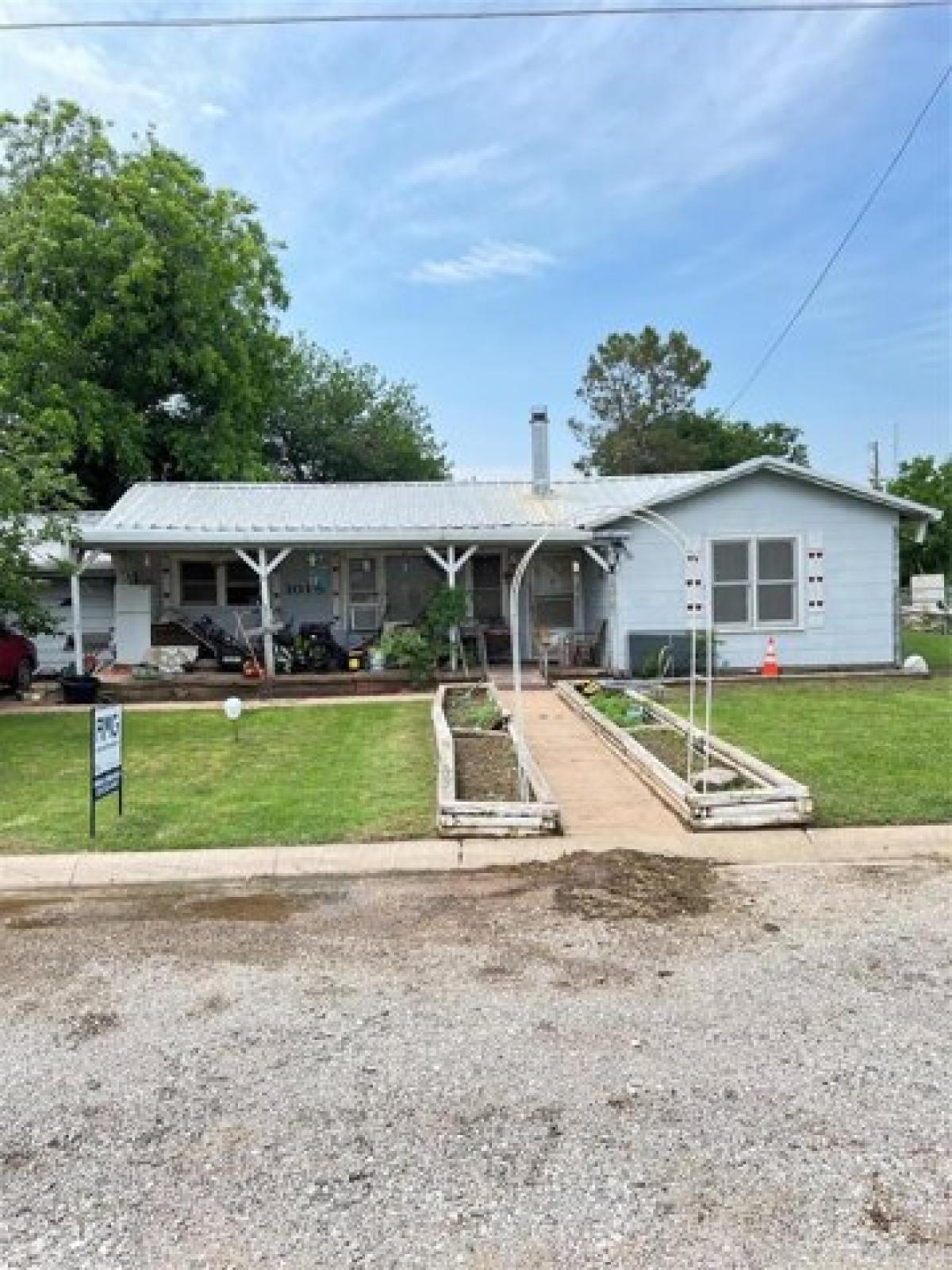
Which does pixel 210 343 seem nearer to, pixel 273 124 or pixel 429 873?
pixel 273 124

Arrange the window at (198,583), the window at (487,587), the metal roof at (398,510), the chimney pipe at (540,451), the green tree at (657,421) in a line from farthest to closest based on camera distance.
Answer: the green tree at (657,421) → the chimney pipe at (540,451) → the window at (487,587) → the window at (198,583) → the metal roof at (398,510)

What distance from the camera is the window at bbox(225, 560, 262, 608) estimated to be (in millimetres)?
17328

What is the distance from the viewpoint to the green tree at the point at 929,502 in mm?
35656

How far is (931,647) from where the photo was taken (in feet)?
67.5

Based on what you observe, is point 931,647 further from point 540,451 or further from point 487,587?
point 487,587

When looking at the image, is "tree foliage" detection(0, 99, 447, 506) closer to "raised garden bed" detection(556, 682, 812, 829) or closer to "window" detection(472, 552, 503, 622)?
"window" detection(472, 552, 503, 622)

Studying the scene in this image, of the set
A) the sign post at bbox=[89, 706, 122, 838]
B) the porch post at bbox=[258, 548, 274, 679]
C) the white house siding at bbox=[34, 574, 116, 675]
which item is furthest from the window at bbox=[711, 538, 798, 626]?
the white house siding at bbox=[34, 574, 116, 675]

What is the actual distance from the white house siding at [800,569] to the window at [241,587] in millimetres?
6745

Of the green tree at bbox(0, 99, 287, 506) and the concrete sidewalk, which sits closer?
the concrete sidewalk

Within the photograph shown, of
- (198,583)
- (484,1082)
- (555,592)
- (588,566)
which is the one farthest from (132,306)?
(484,1082)

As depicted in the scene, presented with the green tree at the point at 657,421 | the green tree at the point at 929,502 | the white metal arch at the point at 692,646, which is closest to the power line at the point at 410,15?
the white metal arch at the point at 692,646

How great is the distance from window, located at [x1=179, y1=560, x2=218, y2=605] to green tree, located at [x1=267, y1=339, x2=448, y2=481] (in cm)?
1755

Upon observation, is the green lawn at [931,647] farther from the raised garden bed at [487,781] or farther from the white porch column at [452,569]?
the raised garden bed at [487,781]

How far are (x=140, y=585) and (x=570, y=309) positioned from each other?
16349 mm
